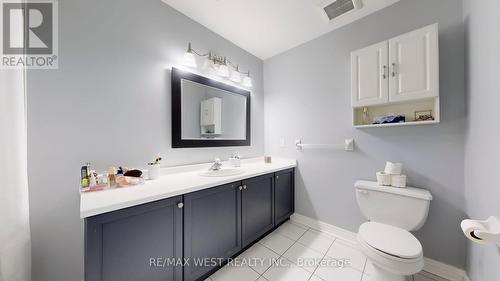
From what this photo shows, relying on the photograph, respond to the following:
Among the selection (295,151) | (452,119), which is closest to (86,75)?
(295,151)

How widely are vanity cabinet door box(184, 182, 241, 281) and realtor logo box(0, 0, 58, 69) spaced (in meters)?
1.27

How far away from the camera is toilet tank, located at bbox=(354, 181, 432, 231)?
1.30 m

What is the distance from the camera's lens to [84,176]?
43.5 inches

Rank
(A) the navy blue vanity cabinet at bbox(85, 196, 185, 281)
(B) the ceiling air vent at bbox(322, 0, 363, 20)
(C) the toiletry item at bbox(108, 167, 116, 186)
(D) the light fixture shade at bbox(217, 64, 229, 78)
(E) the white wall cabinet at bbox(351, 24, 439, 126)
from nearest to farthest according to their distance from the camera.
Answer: (A) the navy blue vanity cabinet at bbox(85, 196, 185, 281) → (C) the toiletry item at bbox(108, 167, 116, 186) → (E) the white wall cabinet at bbox(351, 24, 439, 126) → (B) the ceiling air vent at bbox(322, 0, 363, 20) → (D) the light fixture shade at bbox(217, 64, 229, 78)

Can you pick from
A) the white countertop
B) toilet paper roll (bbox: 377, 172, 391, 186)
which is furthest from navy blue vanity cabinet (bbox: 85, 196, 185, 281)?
toilet paper roll (bbox: 377, 172, 391, 186)

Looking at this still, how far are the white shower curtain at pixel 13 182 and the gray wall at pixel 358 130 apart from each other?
7.61 feet

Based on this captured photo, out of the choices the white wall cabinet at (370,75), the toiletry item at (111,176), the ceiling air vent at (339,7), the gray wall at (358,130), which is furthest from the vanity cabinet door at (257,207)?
the ceiling air vent at (339,7)

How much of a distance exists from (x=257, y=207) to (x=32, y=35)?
84.1 inches

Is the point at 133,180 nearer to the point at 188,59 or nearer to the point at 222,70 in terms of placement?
the point at 188,59

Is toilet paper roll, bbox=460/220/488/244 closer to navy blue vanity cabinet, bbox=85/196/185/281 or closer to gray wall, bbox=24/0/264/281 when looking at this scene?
navy blue vanity cabinet, bbox=85/196/185/281

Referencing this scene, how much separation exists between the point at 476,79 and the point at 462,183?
79 centimetres

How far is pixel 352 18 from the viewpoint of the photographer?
1.77 metres

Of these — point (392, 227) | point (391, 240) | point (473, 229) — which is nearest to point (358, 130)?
point (392, 227)

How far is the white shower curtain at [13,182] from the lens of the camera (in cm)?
89
